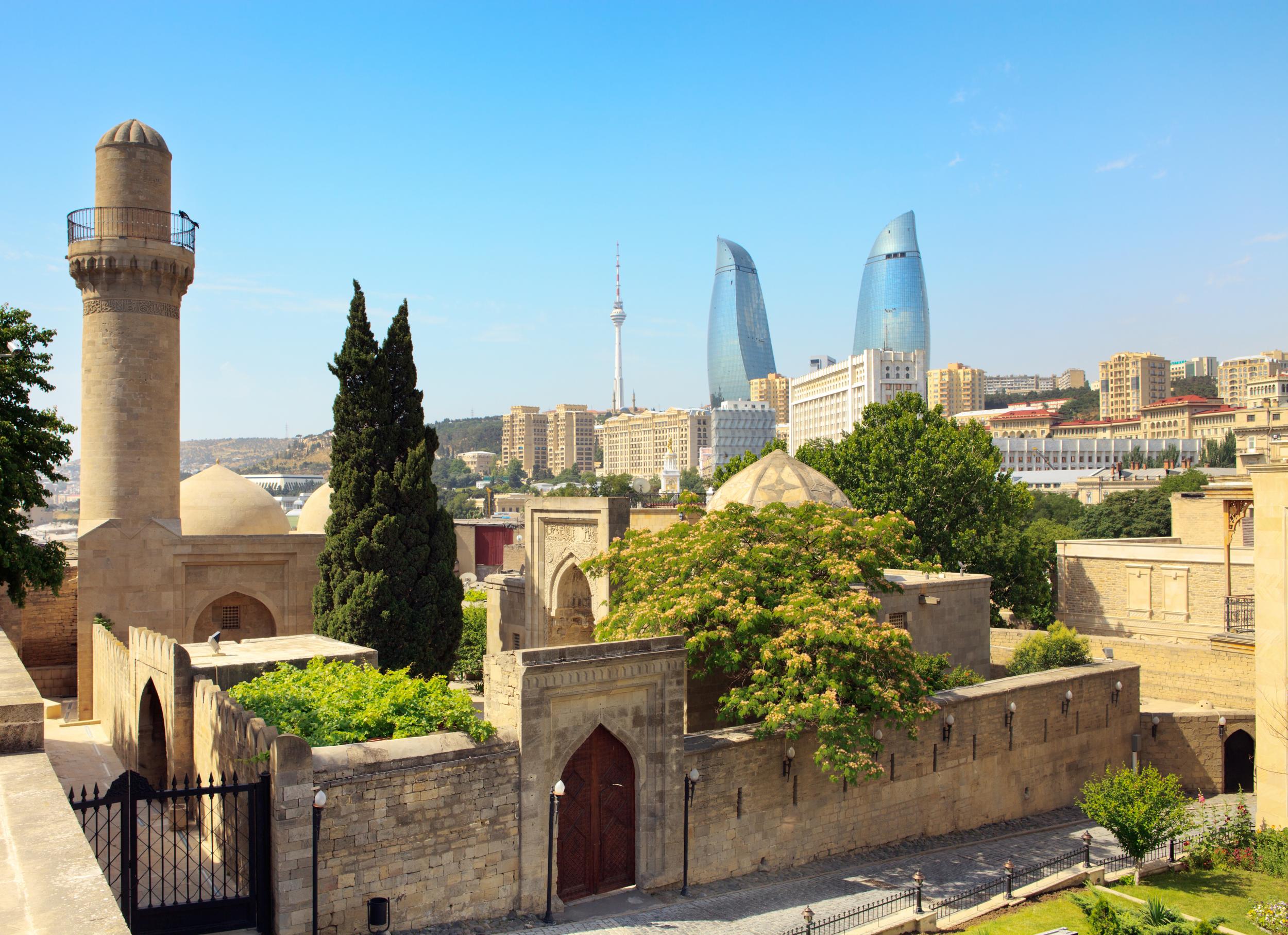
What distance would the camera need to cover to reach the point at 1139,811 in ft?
53.1

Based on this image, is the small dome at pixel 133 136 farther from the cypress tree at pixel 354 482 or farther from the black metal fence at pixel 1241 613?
the black metal fence at pixel 1241 613

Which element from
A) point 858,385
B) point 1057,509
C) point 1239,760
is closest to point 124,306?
point 1239,760

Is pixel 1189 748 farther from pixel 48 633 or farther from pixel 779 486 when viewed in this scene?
pixel 48 633

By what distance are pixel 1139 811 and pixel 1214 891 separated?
179 cm

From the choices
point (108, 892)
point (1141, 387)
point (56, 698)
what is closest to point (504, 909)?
point (108, 892)

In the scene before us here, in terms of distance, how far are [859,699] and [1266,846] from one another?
764 centimetres

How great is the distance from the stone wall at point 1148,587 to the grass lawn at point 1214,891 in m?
17.6

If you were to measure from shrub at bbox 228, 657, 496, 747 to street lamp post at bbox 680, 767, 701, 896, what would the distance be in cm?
334

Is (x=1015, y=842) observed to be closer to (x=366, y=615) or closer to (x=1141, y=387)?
(x=366, y=615)

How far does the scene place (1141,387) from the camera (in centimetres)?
17788

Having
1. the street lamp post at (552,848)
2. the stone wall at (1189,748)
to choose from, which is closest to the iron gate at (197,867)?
the street lamp post at (552,848)

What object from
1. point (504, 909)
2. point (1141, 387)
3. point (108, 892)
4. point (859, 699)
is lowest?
point (504, 909)

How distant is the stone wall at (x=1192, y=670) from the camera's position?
26422 millimetres

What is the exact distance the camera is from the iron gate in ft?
35.9
